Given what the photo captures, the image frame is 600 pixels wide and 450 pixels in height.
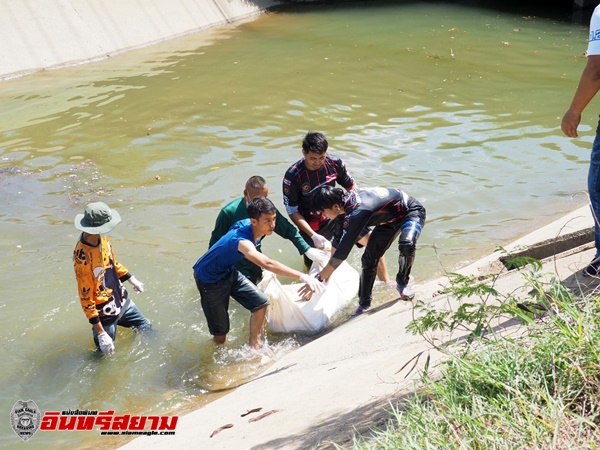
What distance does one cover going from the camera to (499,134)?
37.1 ft

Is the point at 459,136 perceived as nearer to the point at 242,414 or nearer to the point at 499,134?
the point at 499,134

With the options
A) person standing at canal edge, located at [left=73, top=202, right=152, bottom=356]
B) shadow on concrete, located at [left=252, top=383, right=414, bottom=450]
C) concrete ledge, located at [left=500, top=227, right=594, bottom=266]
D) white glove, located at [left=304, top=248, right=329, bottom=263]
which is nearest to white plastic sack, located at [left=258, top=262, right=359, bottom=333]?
white glove, located at [left=304, top=248, right=329, bottom=263]

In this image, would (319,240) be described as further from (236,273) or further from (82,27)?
(82,27)

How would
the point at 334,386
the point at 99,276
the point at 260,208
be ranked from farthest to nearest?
the point at 99,276, the point at 260,208, the point at 334,386

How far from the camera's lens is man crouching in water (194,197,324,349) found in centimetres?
548

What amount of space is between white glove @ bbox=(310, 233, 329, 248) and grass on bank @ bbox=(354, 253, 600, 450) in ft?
10.1

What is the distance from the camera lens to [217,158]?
35.1ft

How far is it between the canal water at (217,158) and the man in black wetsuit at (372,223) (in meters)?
0.70

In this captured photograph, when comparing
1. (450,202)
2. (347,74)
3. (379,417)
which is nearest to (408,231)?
(379,417)

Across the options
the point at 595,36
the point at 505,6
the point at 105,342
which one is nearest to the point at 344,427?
the point at 595,36

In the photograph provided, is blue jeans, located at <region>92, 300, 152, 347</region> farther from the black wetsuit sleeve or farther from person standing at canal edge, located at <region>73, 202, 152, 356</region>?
the black wetsuit sleeve

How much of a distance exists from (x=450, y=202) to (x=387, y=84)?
5545 millimetres

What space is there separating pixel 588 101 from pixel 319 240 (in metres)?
2.94

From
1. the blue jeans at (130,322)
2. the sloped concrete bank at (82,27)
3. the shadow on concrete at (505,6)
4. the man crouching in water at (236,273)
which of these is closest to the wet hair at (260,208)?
the man crouching in water at (236,273)
